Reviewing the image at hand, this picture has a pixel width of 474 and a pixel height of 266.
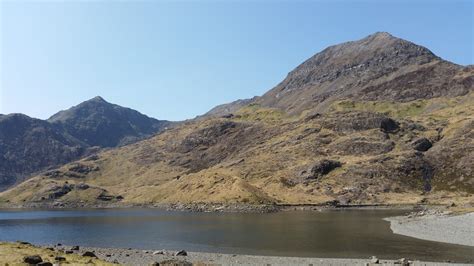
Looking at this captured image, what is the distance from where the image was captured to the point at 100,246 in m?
91.2

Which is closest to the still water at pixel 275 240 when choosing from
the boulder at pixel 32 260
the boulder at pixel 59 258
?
the boulder at pixel 59 258

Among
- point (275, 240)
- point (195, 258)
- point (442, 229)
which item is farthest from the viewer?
point (442, 229)

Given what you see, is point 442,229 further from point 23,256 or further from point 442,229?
point 23,256

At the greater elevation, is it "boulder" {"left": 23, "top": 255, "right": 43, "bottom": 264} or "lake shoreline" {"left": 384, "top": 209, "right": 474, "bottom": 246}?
"boulder" {"left": 23, "top": 255, "right": 43, "bottom": 264}

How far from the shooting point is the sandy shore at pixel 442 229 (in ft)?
277

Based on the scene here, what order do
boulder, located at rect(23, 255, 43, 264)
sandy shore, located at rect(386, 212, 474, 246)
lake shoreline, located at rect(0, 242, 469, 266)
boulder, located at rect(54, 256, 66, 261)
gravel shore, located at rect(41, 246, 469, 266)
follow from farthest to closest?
sandy shore, located at rect(386, 212, 474, 246), gravel shore, located at rect(41, 246, 469, 266), lake shoreline, located at rect(0, 242, 469, 266), boulder, located at rect(54, 256, 66, 261), boulder, located at rect(23, 255, 43, 264)

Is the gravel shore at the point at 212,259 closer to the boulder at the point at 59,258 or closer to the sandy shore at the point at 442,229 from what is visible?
the boulder at the point at 59,258

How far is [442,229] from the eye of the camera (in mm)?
99812

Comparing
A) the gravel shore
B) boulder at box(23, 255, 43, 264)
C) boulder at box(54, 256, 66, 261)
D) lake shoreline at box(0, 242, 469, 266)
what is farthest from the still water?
boulder at box(23, 255, 43, 264)

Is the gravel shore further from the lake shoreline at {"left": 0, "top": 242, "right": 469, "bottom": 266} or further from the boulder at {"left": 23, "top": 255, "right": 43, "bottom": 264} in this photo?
the boulder at {"left": 23, "top": 255, "right": 43, "bottom": 264}

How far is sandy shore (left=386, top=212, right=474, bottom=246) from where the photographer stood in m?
84.4

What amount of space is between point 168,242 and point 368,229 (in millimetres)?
48244


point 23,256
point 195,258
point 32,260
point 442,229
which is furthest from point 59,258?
point 442,229

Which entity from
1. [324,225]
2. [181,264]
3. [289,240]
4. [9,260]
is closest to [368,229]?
[324,225]
